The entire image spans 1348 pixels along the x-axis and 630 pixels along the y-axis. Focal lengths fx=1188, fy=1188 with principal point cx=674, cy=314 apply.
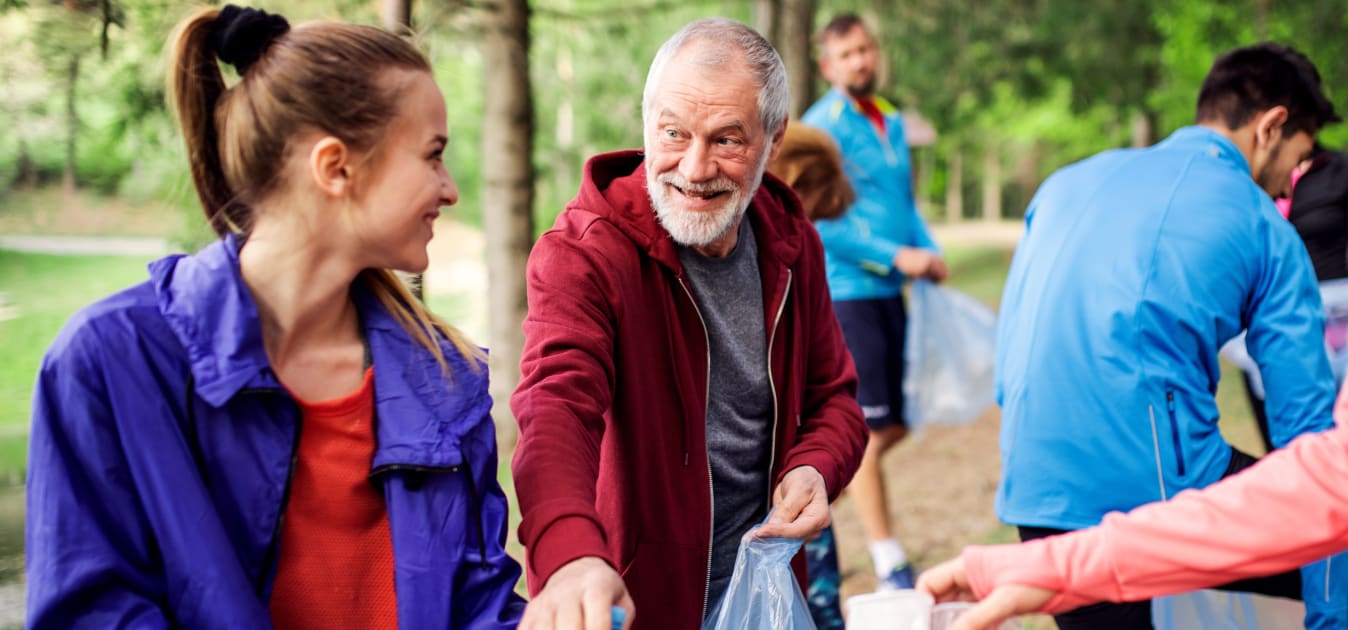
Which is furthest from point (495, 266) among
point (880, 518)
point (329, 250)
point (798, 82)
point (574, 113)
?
point (329, 250)

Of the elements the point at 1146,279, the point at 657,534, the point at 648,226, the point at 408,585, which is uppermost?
the point at 648,226

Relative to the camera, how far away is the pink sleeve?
189 cm

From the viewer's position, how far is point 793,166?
446 cm

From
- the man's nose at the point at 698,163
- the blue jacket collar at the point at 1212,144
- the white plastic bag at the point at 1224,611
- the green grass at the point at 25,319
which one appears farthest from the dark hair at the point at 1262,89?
the green grass at the point at 25,319

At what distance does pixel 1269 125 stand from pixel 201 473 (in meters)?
2.94

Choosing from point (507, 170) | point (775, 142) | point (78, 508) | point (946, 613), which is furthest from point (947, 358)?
point (78, 508)

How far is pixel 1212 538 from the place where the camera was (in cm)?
193

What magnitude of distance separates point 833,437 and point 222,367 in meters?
1.47

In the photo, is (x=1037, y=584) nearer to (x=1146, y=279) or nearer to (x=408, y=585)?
(x=408, y=585)

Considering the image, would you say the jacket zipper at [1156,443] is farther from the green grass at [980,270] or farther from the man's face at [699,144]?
the green grass at [980,270]

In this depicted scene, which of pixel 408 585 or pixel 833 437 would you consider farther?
pixel 833 437

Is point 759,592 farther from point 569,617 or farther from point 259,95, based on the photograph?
point 259,95

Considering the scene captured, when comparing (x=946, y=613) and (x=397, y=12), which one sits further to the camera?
(x=397, y=12)

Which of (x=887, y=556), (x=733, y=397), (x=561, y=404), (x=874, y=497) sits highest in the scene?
(x=561, y=404)
